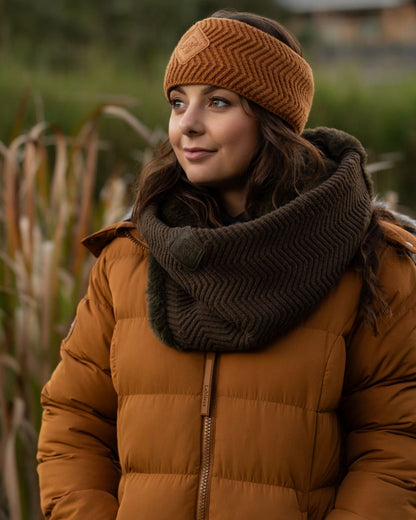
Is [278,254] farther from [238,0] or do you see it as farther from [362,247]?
[238,0]

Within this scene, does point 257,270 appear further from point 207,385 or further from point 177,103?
point 177,103

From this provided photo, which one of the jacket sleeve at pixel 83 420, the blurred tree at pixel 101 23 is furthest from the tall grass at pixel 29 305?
the blurred tree at pixel 101 23

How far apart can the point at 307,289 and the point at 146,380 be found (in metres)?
0.43

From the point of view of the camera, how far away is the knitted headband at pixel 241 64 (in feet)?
6.37

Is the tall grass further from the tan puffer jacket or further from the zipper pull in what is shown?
the zipper pull

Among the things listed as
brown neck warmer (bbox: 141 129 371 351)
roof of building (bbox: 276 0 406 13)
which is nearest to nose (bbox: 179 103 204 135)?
brown neck warmer (bbox: 141 129 371 351)

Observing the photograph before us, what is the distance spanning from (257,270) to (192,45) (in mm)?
586

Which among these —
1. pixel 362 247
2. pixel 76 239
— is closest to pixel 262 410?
pixel 362 247

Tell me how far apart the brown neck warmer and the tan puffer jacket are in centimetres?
6

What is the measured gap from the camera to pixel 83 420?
2.04 metres

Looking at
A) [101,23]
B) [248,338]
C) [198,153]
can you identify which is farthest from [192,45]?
[101,23]

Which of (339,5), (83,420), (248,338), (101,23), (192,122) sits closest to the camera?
(248,338)

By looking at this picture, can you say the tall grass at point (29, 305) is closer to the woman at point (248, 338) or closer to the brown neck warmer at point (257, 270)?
the woman at point (248, 338)

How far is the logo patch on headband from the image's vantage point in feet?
6.48
